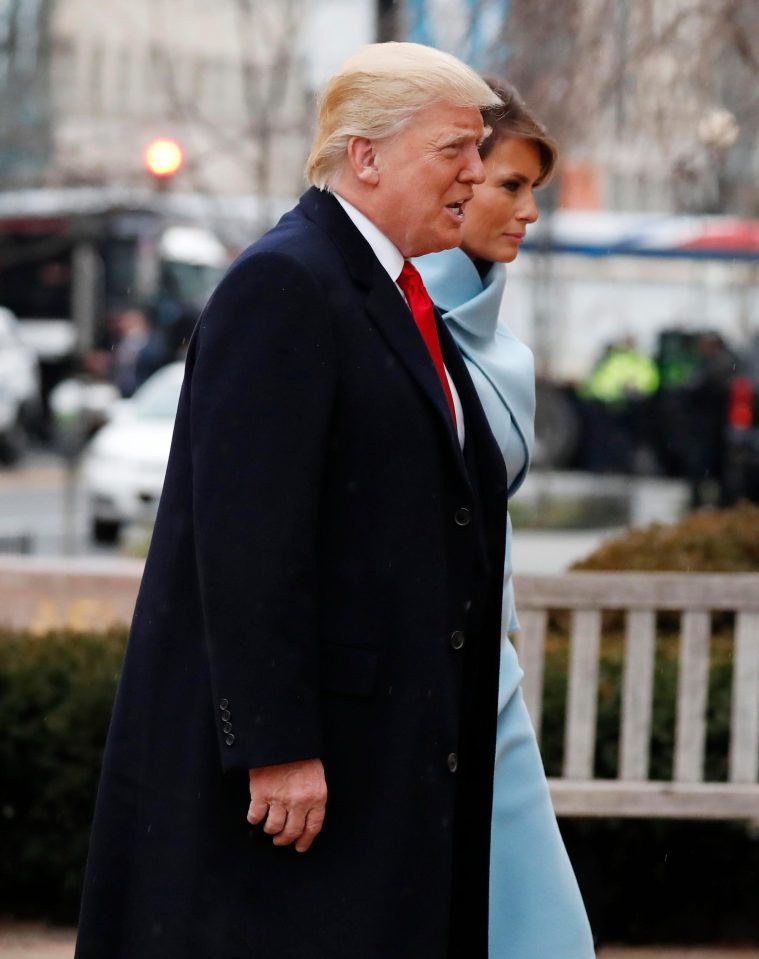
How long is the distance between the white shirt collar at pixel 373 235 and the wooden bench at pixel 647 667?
2.08 metres

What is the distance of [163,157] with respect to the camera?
11805 mm

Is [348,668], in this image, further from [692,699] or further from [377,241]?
[692,699]

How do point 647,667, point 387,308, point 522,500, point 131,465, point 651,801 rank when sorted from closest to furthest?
point 387,308 < point 651,801 < point 647,667 < point 131,465 < point 522,500

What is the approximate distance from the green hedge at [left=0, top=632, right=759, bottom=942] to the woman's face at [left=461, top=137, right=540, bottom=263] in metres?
1.84

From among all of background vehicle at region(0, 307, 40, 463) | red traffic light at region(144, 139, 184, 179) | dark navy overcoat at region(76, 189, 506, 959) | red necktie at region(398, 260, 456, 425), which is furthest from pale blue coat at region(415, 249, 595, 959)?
background vehicle at region(0, 307, 40, 463)

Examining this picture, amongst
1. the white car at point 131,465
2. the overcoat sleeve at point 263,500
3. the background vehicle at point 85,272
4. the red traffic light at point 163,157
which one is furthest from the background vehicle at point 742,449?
the overcoat sleeve at point 263,500

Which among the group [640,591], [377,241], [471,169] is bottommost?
[640,591]

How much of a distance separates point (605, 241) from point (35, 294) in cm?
957

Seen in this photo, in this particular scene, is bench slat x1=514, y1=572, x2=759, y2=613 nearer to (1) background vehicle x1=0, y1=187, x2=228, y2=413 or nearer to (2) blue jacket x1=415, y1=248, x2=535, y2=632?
(2) blue jacket x1=415, y1=248, x2=535, y2=632

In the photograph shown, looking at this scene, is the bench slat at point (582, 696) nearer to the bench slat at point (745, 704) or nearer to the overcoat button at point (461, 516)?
the bench slat at point (745, 704)

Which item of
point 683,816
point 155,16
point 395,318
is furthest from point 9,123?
point 395,318

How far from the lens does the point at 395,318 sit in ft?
9.34

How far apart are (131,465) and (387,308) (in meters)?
13.6

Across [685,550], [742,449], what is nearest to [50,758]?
[685,550]
